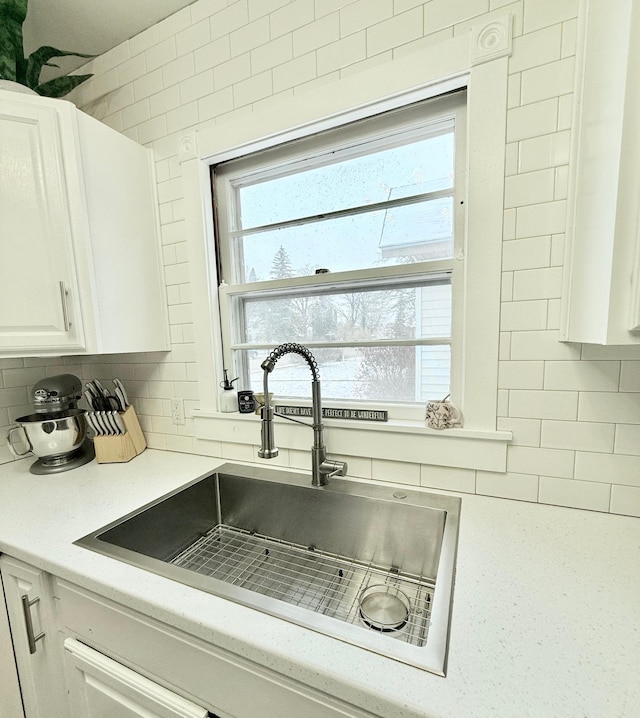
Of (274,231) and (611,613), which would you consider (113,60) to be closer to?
(274,231)

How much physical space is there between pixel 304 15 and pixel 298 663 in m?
1.68

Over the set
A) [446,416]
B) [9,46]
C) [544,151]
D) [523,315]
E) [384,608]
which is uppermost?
[9,46]

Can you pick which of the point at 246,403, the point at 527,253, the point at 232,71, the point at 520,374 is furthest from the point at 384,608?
the point at 232,71

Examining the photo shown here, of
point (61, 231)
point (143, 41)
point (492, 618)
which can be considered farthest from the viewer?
point (143, 41)

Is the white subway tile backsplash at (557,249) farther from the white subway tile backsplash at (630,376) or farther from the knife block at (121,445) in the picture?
the knife block at (121,445)

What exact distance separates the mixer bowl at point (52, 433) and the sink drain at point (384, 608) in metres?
1.29

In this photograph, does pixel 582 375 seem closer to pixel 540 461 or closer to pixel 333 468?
pixel 540 461

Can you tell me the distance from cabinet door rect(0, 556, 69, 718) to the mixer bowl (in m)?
0.53

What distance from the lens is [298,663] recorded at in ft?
1.73

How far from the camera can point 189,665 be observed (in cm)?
65

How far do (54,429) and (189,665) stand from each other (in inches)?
44.1

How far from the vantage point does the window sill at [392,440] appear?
0.99 m

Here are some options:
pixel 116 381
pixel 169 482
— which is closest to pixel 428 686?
pixel 169 482

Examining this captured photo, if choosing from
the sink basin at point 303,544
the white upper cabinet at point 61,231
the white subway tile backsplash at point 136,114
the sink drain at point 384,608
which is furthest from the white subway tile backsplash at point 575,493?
the white subway tile backsplash at point 136,114
